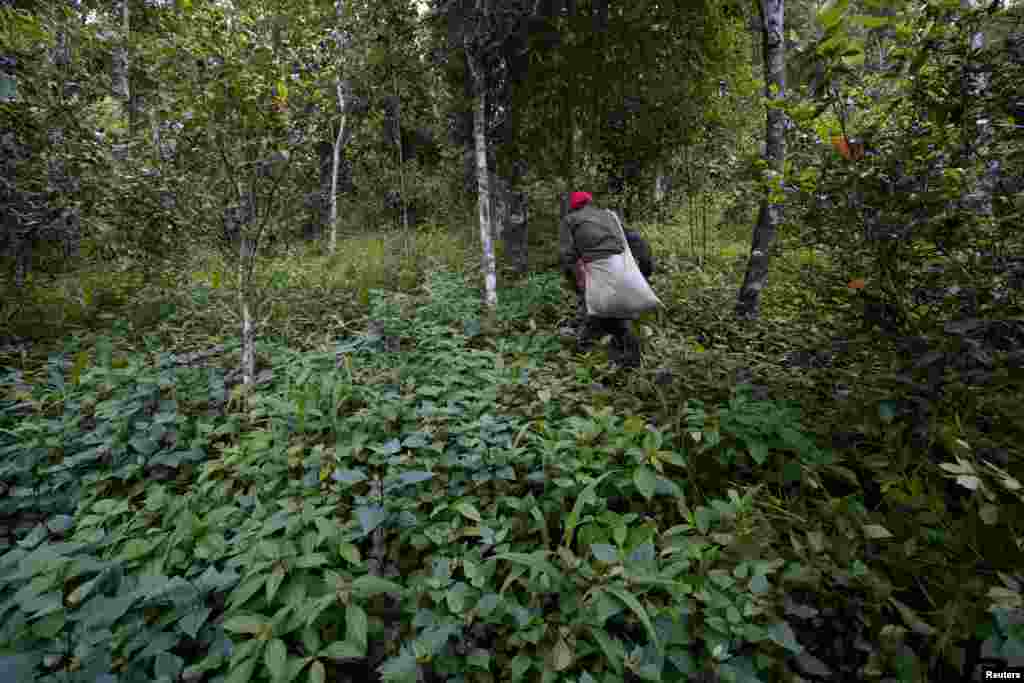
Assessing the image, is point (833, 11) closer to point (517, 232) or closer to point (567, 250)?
point (567, 250)

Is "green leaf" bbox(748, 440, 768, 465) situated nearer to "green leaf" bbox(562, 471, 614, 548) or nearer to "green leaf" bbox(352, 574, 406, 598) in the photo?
"green leaf" bbox(562, 471, 614, 548)

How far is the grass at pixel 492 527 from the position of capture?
160 cm

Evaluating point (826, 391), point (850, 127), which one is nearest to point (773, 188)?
point (850, 127)

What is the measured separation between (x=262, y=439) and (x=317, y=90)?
10.9ft

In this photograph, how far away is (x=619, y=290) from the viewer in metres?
4.32

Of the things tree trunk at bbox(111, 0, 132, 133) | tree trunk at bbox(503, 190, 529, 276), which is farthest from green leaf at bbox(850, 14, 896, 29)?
tree trunk at bbox(503, 190, 529, 276)

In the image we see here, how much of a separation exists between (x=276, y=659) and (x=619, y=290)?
3.75 m

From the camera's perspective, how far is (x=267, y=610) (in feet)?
6.00

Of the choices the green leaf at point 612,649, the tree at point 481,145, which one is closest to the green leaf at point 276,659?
the green leaf at point 612,649

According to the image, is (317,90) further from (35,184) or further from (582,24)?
(582,24)

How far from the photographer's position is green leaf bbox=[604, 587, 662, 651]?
1531 millimetres

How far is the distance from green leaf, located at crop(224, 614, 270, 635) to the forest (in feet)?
0.04

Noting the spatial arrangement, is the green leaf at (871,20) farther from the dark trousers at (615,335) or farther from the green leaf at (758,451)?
the dark trousers at (615,335)

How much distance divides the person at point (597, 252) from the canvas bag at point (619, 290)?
0.11m
